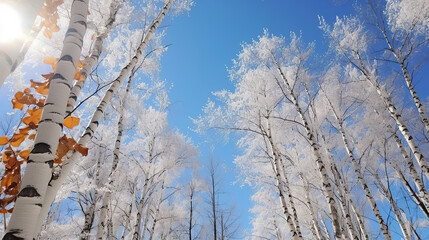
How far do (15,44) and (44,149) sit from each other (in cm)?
59

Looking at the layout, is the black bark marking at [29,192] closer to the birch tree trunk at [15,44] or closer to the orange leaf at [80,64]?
the birch tree trunk at [15,44]

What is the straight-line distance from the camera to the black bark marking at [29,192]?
1.16 m

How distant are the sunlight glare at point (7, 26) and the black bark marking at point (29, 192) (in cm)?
77

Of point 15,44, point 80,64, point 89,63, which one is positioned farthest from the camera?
point 89,63

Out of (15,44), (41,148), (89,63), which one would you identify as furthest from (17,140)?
(89,63)

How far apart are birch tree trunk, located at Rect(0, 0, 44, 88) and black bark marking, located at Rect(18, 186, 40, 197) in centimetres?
55

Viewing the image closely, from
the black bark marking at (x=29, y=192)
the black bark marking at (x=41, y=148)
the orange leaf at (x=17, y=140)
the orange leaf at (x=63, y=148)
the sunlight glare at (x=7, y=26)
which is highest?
the sunlight glare at (x=7, y=26)

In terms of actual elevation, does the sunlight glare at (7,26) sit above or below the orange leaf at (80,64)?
below

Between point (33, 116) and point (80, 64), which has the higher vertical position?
point (80, 64)

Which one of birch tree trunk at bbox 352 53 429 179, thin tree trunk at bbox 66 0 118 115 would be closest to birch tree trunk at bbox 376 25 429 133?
birch tree trunk at bbox 352 53 429 179

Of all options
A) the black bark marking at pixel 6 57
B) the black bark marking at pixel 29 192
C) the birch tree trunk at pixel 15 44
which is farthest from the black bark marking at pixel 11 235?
the black bark marking at pixel 6 57

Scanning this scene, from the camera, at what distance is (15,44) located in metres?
1.16

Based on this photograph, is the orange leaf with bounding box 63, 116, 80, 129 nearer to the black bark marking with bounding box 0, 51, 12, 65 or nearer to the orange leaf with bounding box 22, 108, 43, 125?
the orange leaf with bounding box 22, 108, 43, 125

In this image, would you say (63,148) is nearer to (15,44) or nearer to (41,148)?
(41,148)
